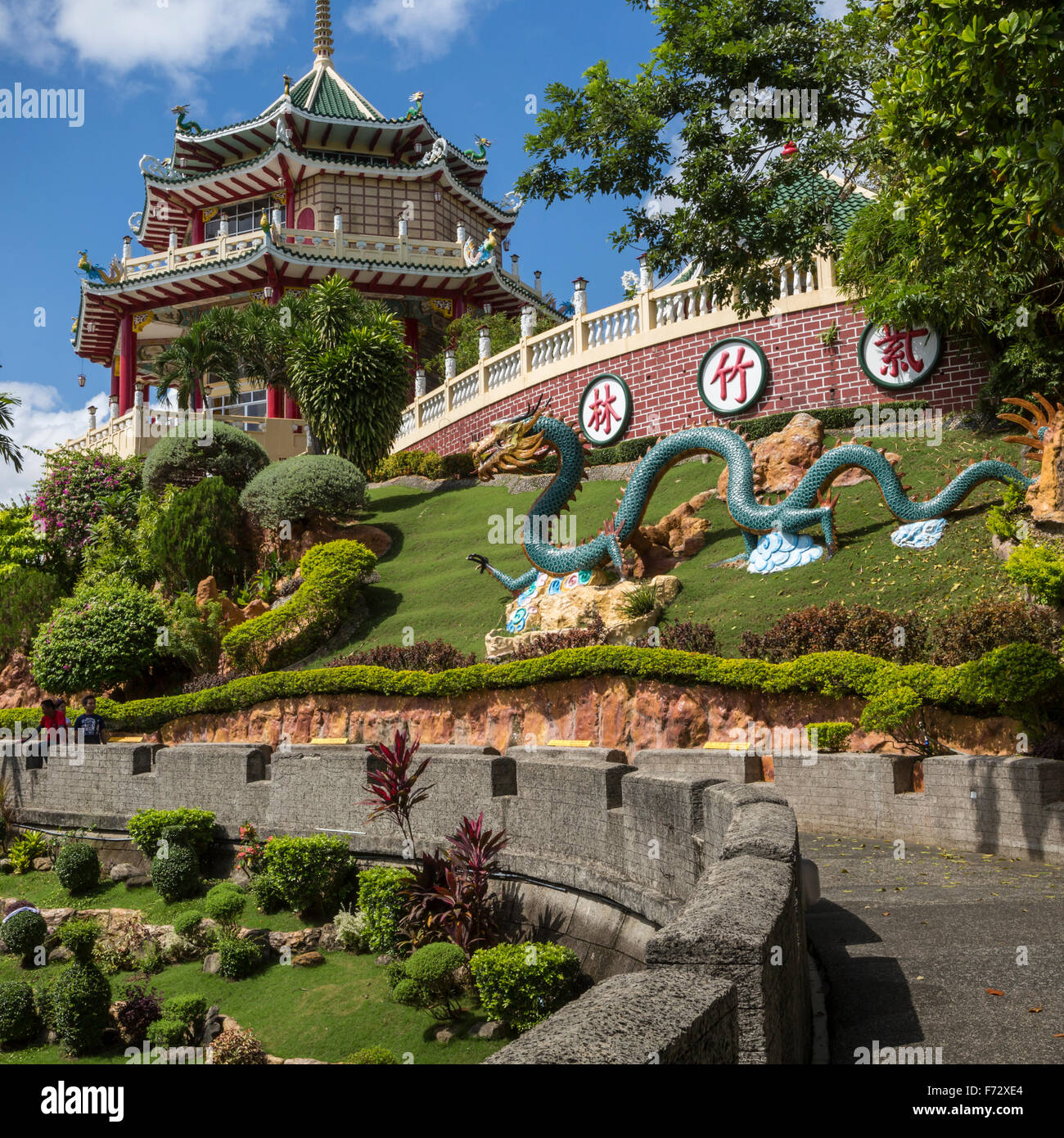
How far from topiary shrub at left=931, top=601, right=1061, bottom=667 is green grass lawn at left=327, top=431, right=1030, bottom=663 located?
5.86ft

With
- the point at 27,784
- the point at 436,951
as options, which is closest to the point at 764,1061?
the point at 436,951

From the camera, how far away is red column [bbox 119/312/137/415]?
4034 cm

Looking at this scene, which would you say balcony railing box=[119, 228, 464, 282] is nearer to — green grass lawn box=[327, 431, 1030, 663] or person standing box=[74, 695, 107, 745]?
green grass lawn box=[327, 431, 1030, 663]

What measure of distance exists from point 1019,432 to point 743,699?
33.4ft

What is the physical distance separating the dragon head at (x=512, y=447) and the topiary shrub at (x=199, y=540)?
8030mm

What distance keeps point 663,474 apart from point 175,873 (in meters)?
10.2

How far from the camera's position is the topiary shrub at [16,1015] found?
30.2ft

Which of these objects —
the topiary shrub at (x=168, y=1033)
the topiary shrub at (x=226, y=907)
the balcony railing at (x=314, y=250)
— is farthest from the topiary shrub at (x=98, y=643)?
the balcony railing at (x=314, y=250)

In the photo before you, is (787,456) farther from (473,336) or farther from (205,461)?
(473,336)

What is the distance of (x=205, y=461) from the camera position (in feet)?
87.1

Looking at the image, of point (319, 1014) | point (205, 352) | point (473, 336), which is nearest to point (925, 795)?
point (319, 1014)

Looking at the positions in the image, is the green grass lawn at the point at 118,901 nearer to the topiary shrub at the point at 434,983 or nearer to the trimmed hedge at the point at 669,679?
the topiary shrub at the point at 434,983

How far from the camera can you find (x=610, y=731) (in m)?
14.3

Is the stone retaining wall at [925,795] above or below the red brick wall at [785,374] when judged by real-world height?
below
